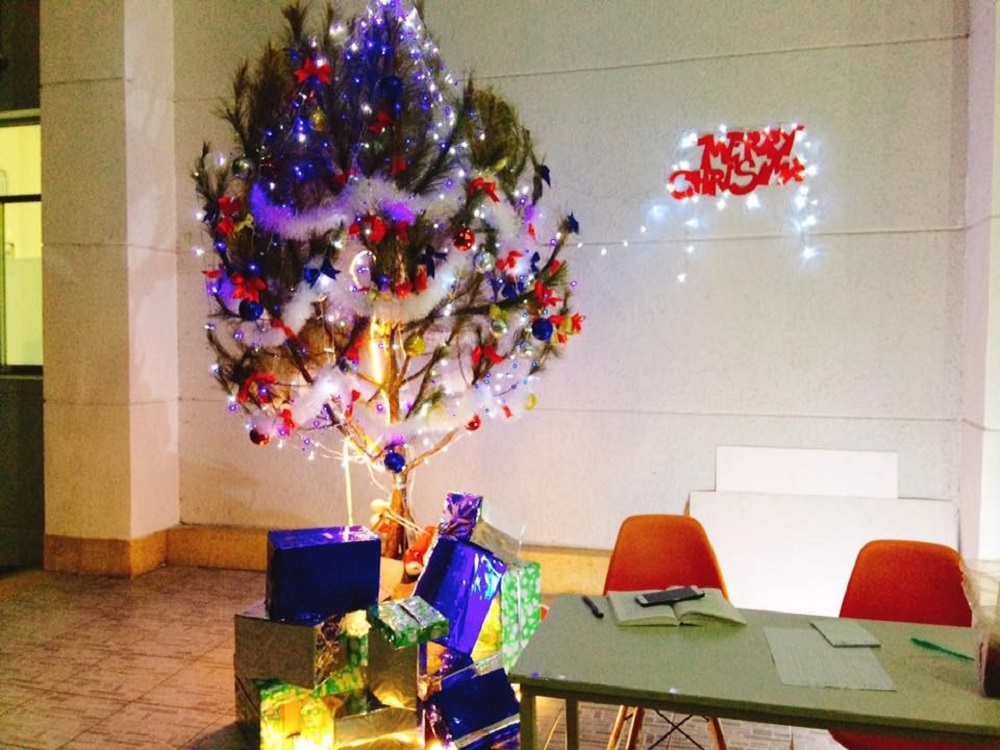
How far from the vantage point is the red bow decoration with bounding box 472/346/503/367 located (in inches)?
153

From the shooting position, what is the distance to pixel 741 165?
14.5 ft

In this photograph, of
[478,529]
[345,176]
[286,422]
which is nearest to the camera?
[478,529]

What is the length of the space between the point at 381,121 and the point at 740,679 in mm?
2699

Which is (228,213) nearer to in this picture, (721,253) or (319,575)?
(319,575)

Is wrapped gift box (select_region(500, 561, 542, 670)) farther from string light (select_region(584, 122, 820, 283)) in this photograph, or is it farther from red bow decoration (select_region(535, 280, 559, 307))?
string light (select_region(584, 122, 820, 283))

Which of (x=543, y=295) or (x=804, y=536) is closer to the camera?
(x=543, y=295)

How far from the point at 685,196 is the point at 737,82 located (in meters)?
0.66

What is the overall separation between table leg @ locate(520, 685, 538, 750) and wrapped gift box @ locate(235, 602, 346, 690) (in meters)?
0.89

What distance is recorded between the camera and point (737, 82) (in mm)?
4414

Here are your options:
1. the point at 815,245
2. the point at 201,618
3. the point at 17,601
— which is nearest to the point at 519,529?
the point at 201,618

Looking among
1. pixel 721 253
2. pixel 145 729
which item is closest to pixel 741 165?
pixel 721 253

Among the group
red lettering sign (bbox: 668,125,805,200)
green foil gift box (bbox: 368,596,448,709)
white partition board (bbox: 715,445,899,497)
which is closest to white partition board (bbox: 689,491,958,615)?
white partition board (bbox: 715,445,899,497)

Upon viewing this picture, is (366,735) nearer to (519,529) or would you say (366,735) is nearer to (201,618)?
(519,529)

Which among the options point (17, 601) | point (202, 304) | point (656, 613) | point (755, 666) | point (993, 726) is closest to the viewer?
point (993, 726)
